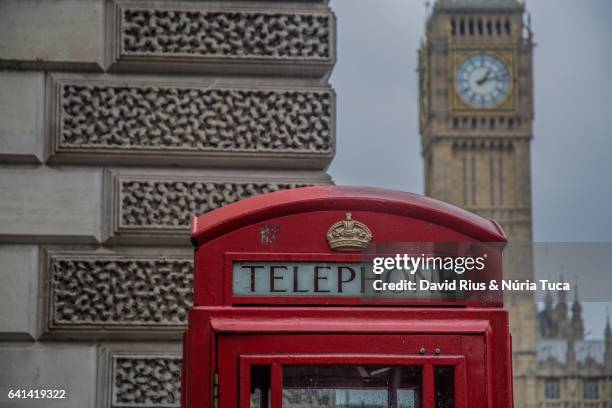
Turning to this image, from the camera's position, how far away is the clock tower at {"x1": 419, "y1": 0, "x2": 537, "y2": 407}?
291 feet

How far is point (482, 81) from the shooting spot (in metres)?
89.4

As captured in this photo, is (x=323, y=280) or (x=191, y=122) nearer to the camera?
(x=323, y=280)

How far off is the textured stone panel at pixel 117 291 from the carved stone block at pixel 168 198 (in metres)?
0.10

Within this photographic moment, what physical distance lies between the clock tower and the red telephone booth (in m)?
85.2

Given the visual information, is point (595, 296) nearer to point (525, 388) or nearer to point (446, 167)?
point (525, 388)

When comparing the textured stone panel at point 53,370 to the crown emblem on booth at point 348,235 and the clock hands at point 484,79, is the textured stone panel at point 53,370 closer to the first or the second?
the crown emblem on booth at point 348,235

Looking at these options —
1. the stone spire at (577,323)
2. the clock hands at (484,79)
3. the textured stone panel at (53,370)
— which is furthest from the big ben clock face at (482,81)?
the textured stone panel at (53,370)

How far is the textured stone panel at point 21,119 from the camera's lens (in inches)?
223

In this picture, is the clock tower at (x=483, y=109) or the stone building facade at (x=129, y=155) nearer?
the stone building facade at (x=129, y=155)

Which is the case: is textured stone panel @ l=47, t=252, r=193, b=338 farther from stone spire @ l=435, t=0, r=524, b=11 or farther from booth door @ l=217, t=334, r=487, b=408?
stone spire @ l=435, t=0, r=524, b=11

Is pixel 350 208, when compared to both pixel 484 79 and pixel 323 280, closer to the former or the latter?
pixel 323 280

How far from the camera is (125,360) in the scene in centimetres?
559

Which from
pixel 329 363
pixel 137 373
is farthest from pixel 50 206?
pixel 329 363

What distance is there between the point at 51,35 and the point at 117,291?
3.90ft
